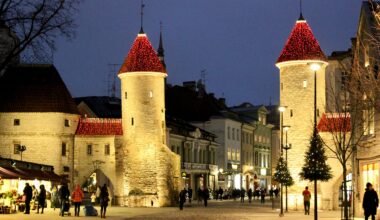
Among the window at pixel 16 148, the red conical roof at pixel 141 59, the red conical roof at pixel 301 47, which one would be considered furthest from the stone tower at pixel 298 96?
the window at pixel 16 148

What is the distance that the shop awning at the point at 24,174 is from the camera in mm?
41572

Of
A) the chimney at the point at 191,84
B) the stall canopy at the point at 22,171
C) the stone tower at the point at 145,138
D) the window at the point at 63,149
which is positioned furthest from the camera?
the chimney at the point at 191,84

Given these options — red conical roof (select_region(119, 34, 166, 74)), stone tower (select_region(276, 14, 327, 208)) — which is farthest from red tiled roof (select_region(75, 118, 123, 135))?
stone tower (select_region(276, 14, 327, 208))

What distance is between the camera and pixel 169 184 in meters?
60.8

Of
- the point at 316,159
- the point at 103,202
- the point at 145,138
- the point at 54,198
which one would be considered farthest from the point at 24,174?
the point at 316,159

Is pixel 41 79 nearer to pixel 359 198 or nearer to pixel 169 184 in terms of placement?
pixel 169 184

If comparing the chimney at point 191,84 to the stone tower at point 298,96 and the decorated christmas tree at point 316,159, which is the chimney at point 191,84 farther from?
the decorated christmas tree at point 316,159

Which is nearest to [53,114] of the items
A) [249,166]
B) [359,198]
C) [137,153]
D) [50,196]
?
[137,153]

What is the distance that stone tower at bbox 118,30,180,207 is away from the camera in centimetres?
6012

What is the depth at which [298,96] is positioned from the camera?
186 ft

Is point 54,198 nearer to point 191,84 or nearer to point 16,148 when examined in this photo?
point 16,148

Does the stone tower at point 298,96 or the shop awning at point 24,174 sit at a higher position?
the stone tower at point 298,96

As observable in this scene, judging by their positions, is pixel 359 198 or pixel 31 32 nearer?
pixel 31 32

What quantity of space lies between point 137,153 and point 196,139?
2190 cm
